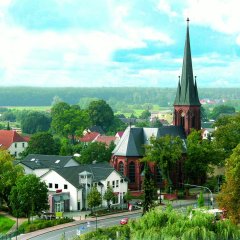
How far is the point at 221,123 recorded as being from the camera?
113 metres

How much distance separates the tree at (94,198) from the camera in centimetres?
8688

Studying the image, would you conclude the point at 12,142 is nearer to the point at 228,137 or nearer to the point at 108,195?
the point at 228,137

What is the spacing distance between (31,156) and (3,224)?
35.7 meters

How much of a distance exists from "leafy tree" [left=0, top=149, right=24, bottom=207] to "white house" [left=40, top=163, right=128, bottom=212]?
5.38 metres

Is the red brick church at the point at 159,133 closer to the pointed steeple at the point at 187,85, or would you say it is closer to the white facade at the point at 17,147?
the pointed steeple at the point at 187,85

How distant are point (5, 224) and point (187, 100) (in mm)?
47916

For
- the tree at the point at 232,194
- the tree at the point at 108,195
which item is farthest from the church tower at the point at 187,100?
the tree at the point at 232,194

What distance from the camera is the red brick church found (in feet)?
356

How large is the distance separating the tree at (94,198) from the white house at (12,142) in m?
72.4

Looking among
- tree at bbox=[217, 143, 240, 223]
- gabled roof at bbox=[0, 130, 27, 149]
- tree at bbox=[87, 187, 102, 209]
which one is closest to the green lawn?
tree at bbox=[87, 187, 102, 209]

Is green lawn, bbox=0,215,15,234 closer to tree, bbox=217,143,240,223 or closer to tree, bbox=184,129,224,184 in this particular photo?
tree, bbox=217,143,240,223

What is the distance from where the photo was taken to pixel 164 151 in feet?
332

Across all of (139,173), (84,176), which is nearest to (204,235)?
(84,176)

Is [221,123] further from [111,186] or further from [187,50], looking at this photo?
[111,186]
